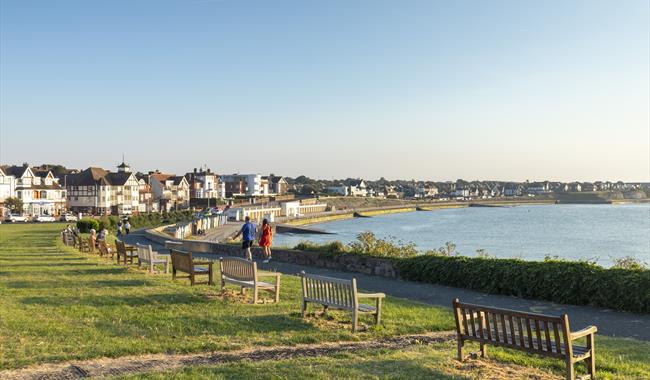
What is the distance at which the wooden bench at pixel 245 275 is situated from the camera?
11164 millimetres

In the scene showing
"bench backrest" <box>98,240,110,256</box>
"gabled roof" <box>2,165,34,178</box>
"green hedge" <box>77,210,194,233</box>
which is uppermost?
"gabled roof" <box>2,165,34,178</box>

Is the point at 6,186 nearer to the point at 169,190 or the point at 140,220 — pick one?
the point at 140,220

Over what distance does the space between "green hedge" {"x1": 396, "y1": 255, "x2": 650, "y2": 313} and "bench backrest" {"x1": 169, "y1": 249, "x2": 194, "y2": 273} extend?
6.22 m

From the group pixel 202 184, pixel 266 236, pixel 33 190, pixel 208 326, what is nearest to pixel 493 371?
Answer: pixel 208 326

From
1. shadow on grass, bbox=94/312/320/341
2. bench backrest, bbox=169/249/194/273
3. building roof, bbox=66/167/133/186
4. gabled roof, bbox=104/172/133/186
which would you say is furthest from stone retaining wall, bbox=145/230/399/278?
gabled roof, bbox=104/172/133/186

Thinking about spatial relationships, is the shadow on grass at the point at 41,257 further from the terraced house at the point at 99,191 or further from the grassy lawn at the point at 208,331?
the terraced house at the point at 99,191

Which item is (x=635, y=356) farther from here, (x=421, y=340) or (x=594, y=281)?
(x=594, y=281)

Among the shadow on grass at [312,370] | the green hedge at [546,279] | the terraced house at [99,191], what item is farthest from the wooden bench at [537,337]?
the terraced house at [99,191]

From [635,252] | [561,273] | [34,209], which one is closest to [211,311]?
[561,273]

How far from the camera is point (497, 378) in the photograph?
21.6 ft

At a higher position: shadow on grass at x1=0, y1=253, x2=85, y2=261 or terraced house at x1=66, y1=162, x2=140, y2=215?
terraced house at x1=66, y1=162, x2=140, y2=215

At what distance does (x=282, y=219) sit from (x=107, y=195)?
97.7ft

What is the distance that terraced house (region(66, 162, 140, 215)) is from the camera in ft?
313

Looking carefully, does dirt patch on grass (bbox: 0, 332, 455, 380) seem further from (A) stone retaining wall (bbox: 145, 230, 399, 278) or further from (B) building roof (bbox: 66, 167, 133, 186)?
(B) building roof (bbox: 66, 167, 133, 186)
